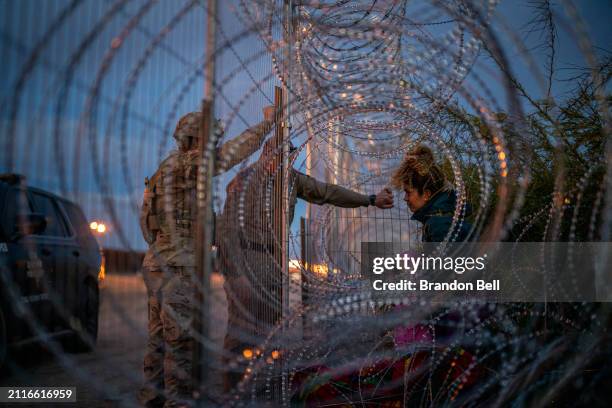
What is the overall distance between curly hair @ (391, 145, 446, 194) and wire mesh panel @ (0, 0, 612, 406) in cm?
2

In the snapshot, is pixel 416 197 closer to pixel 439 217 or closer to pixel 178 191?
pixel 439 217

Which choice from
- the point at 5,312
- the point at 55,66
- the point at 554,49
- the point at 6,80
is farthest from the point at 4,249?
the point at 554,49

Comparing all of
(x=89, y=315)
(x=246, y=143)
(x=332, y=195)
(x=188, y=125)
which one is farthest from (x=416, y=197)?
(x=89, y=315)

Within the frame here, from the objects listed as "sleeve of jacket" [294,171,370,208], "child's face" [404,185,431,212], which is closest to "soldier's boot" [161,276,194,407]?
"sleeve of jacket" [294,171,370,208]

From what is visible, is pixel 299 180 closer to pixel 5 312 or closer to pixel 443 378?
pixel 443 378

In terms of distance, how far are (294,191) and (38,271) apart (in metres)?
2.03

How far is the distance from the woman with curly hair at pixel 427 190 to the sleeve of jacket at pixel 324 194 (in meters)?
0.41

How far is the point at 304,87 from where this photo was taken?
346 cm

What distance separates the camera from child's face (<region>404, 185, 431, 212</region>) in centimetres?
409

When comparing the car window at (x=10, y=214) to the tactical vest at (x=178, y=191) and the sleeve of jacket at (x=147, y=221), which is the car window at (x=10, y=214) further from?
the tactical vest at (x=178, y=191)

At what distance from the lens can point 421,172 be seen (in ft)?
13.3

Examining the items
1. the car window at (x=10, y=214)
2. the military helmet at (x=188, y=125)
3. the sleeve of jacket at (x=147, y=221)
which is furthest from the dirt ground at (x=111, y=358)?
the car window at (x=10, y=214)

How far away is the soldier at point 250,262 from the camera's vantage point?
10.5ft

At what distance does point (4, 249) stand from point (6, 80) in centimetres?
238
